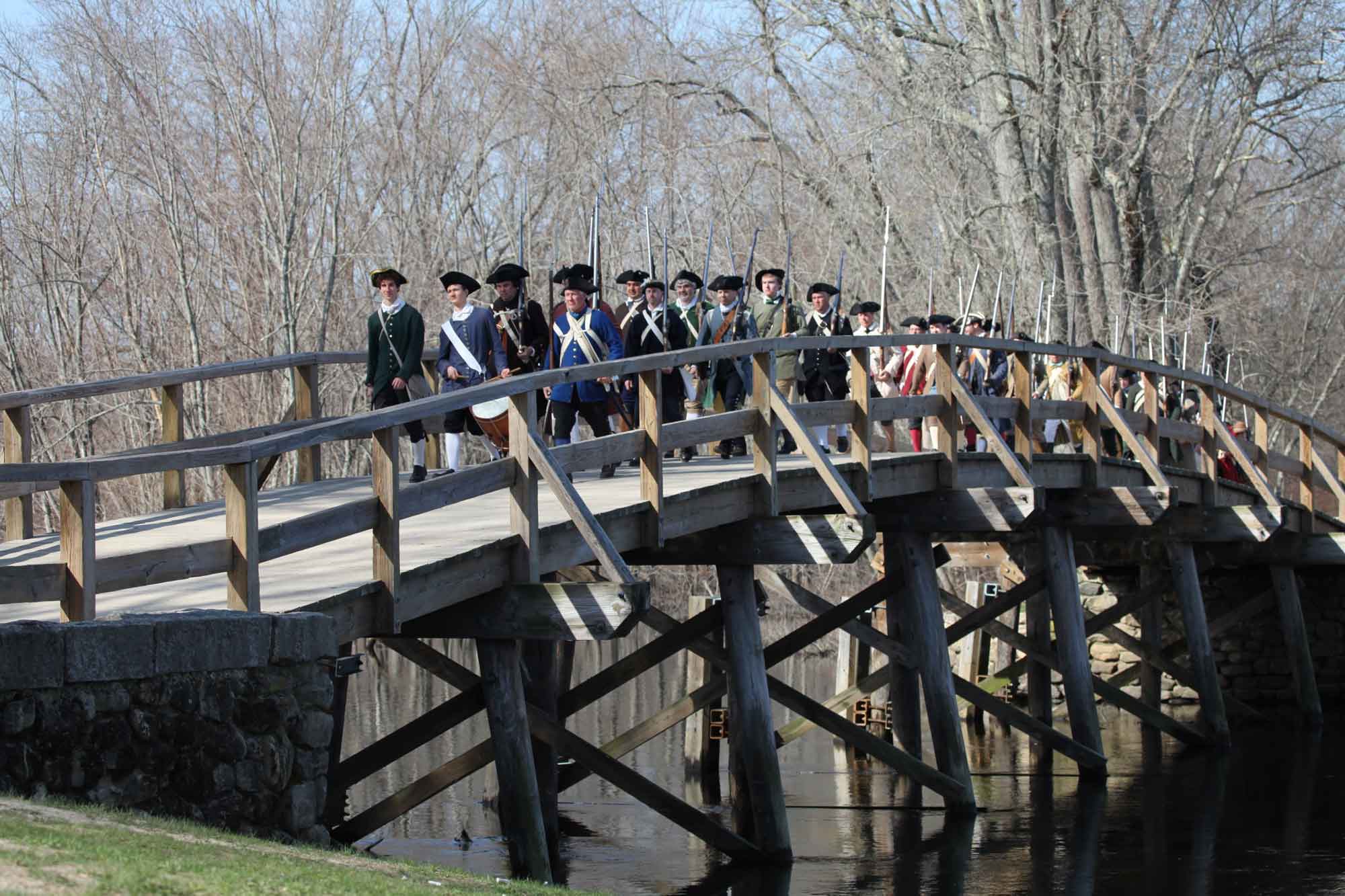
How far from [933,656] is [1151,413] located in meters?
3.54

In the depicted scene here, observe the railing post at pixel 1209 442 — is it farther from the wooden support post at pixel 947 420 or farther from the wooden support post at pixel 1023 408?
the wooden support post at pixel 947 420

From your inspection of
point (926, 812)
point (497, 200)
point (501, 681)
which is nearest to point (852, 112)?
point (497, 200)

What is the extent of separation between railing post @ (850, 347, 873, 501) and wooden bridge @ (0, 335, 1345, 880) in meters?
0.02

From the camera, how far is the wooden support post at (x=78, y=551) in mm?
6867

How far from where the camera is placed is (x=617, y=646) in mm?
26750

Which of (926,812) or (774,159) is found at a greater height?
(774,159)

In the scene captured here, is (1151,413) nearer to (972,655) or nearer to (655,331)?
(972,655)

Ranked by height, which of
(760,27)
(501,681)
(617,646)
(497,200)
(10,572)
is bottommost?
(617,646)

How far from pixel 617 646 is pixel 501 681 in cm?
1722

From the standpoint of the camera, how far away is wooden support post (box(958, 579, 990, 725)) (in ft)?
63.0

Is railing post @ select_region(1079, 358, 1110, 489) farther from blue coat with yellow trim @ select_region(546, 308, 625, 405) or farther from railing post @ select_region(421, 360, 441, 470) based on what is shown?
A: railing post @ select_region(421, 360, 441, 470)

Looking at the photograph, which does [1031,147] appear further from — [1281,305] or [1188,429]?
[1188,429]

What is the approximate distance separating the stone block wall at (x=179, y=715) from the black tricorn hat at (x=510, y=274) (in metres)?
5.74

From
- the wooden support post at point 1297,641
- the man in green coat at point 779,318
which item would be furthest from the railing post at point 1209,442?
the man in green coat at point 779,318
